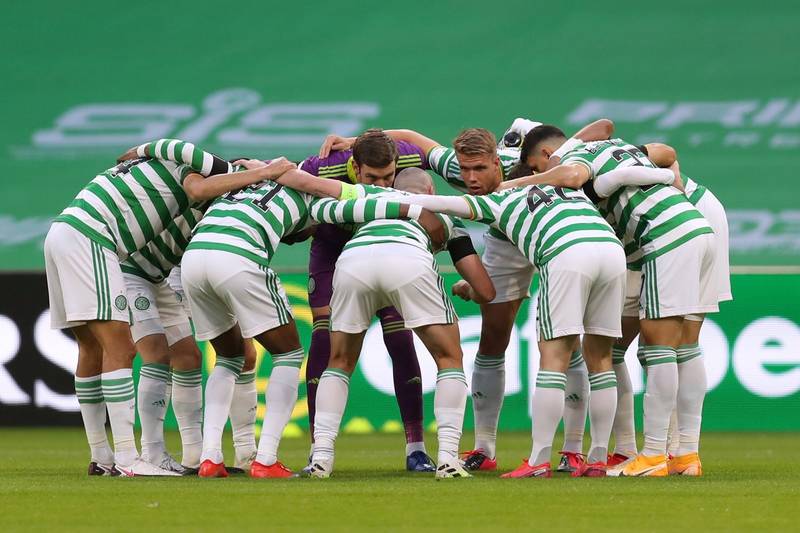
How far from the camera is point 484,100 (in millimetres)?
16234

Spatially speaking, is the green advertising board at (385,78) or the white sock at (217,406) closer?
the white sock at (217,406)

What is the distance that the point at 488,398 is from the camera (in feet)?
25.5

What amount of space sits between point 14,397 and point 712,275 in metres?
6.65

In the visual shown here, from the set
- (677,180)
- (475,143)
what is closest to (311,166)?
(475,143)

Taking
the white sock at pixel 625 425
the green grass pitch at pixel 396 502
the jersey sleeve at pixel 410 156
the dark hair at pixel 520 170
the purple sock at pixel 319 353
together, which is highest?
the jersey sleeve at pixel 410 156

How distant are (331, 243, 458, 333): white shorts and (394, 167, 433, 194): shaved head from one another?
3.45 feet

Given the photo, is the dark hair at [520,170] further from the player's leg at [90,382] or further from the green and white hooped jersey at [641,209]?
the player's leg at [90,382]

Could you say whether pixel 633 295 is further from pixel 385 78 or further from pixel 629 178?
pixel 385 78

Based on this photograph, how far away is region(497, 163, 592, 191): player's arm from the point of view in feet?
22.5

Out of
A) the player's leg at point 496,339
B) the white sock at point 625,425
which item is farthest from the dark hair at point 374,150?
the white sock at point 625,425

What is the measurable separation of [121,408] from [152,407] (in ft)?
1.80

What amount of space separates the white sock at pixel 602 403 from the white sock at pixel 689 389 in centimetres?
43

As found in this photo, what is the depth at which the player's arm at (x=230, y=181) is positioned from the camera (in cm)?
699

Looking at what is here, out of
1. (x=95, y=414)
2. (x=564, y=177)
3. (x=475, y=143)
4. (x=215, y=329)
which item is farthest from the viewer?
(x=95, y=414)
